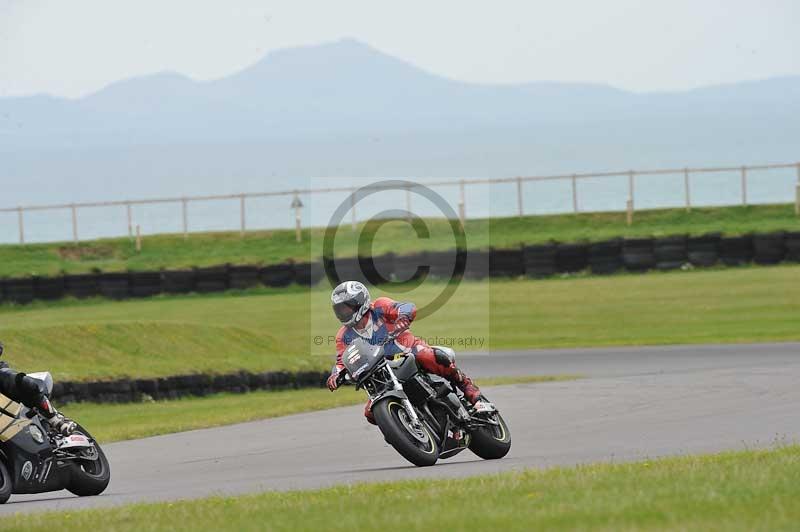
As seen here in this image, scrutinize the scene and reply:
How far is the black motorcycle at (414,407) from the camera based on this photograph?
11.2m

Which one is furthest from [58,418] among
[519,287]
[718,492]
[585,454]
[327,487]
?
[519,287]

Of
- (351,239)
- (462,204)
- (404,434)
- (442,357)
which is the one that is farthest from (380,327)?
(462,204)

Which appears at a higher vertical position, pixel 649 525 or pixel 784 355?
pixel 649 525

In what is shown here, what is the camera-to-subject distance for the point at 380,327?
1175 centimetres

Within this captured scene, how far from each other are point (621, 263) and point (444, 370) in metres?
25.7

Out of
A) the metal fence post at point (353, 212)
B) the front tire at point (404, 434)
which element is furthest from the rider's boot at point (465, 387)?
the metal fence post at point (353, 212)

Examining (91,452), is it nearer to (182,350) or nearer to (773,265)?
(182,350)

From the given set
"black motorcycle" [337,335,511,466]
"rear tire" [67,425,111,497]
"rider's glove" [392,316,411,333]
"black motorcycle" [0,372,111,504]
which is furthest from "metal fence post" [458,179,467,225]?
"black motorcycle" [0,372,111,504]

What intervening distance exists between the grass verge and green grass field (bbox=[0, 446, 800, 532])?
7289mm

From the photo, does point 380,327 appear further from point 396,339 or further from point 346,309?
point 346,309

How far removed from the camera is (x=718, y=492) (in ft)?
26.9

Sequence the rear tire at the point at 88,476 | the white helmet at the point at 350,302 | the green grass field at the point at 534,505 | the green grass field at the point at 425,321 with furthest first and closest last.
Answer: the green grass field at the point at 425,321, the white helmet at the point at 350,302, the rear tire at the point at 88,476, the green grass field at the point at 534,505

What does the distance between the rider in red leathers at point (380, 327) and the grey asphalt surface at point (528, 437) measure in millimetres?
782

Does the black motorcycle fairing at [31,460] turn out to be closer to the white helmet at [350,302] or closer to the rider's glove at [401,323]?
the white helmet at [350,302]
